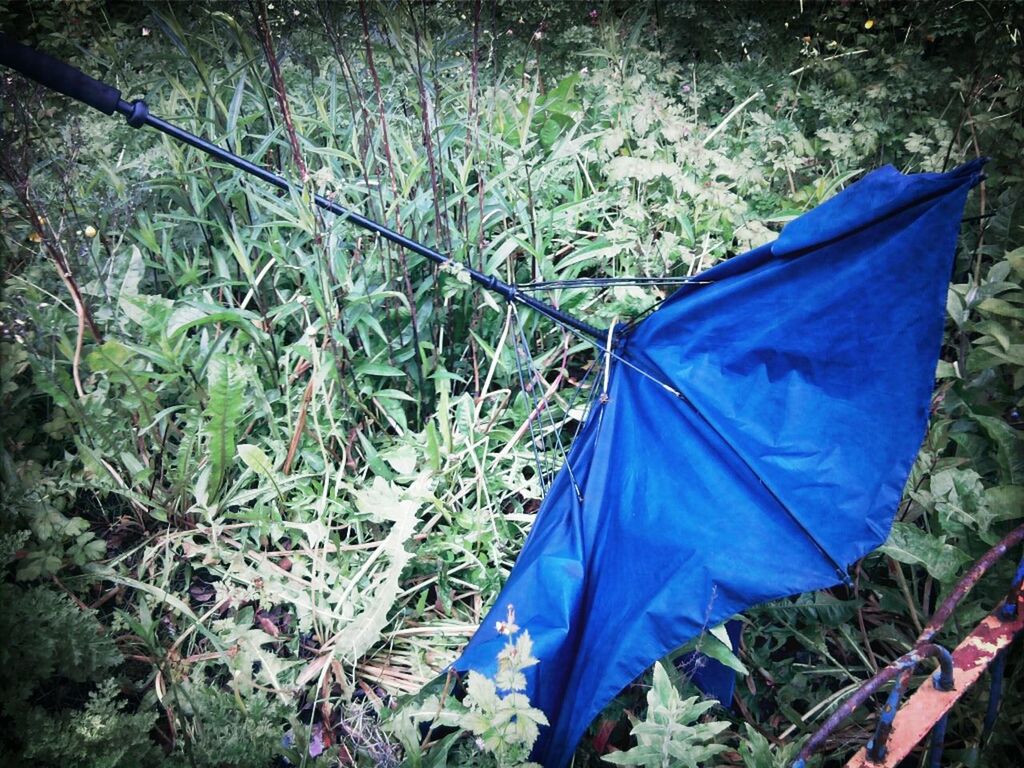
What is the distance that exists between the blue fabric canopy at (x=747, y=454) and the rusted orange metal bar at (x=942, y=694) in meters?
0.19

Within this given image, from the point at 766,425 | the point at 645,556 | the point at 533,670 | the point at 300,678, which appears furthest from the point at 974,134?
the point at 300,678

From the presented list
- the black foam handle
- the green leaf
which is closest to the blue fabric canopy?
the green leaf

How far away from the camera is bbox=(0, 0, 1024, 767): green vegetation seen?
124 cm

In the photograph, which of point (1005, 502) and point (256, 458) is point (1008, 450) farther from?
point (256, 458)

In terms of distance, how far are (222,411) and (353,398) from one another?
0.32 metres

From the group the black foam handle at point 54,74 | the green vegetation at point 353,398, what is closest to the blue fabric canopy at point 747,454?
the green vegetation at point 353,398

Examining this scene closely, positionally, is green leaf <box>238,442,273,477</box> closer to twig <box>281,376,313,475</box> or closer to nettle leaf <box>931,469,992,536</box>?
twig <box>281,376,313,475</box>

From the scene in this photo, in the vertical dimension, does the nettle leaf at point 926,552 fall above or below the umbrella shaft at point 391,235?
below

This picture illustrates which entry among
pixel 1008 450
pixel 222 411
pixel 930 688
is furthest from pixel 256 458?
pixel 1008 450

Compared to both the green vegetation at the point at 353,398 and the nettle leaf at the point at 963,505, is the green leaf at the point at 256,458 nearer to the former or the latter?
the green vegetation at the point at 353,398

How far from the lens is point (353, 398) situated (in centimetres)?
173

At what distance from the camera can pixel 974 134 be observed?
86.4 inches

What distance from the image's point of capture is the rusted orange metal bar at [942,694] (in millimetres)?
894

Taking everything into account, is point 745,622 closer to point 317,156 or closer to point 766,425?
point 766,425
